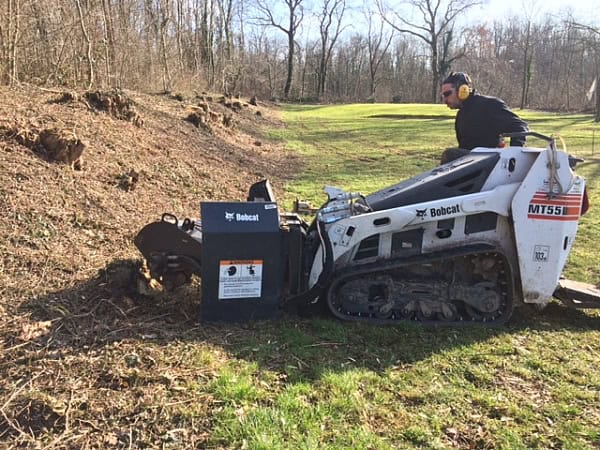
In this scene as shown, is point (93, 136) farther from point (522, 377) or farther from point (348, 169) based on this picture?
point (348, 169)

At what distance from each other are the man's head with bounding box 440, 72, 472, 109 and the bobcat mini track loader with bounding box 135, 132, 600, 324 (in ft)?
3.31

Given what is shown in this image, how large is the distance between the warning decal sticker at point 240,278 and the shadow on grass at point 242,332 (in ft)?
0.81

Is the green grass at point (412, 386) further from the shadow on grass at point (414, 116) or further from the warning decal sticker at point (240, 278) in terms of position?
the shadow on grass at point (414, 116)

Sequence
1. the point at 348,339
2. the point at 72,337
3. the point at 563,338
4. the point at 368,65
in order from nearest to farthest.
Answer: the point at 72,337 → the point at 348,339 → the point at 563,338 → the point at 368,65

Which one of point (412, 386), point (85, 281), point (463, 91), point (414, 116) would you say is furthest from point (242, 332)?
point (414, 116)

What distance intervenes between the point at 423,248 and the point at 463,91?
6.05 feet

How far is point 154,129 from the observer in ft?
35.8

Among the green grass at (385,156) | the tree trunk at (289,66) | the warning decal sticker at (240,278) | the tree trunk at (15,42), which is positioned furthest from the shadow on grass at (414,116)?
the warning decal sticker at (240,278)

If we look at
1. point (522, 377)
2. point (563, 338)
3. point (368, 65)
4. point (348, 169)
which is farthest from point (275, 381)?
point (368, 65)

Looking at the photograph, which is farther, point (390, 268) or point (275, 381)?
point (390, 268)

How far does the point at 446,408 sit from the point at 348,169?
11.3 m

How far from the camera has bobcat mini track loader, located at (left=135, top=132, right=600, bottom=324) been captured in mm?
4297

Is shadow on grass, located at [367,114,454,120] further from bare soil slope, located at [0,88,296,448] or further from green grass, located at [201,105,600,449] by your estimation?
green grass, located at [201,105,600,449]

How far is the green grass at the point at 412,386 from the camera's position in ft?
9.76
